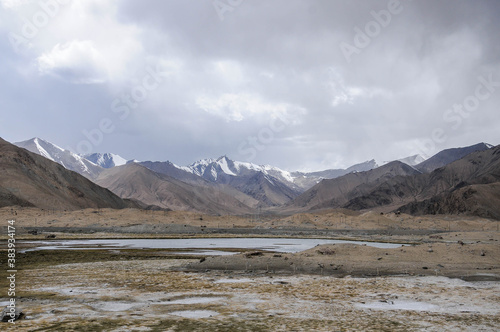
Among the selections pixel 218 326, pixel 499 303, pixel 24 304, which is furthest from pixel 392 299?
pixel 24 304

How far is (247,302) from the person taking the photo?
18.5 metres

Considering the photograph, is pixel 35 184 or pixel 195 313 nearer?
pixel 195 313

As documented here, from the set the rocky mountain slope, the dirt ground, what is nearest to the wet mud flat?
the dirt ground

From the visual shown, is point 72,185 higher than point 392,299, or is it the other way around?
point 72,185

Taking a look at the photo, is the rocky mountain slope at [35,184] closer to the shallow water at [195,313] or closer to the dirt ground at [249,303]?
the dirt ground at [249,303]

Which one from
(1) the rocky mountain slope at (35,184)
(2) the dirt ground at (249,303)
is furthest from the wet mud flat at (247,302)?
(1) the rocky mountain slope at (35,184)

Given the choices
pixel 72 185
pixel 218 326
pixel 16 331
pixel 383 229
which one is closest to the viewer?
pixel 16 331

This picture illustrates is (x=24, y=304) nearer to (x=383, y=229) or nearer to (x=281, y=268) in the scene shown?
(x=281, y=268)

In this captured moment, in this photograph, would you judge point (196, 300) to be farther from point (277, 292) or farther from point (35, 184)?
point (35, 184)

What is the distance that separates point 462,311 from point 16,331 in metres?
17.1

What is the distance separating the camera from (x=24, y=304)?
17.7m

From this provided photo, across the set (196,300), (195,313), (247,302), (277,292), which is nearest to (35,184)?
(196,300)

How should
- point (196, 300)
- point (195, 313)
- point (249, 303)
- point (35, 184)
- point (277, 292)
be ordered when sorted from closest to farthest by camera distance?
point (195, 313), point (249, 303), point (196, 300), point (277, 292), point (35, 184)

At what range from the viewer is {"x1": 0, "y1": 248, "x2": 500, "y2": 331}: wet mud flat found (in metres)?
14.2
